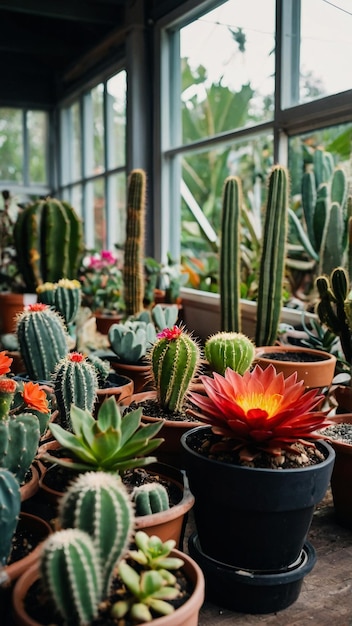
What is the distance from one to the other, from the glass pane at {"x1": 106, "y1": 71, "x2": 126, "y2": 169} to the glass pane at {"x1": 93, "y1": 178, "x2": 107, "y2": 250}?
471 millimetres

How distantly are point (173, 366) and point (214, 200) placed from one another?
495cm

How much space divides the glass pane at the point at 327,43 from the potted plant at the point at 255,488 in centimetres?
228

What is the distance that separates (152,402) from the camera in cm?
181

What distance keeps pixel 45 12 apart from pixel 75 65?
1367mm

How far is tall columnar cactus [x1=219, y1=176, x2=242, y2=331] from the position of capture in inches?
118

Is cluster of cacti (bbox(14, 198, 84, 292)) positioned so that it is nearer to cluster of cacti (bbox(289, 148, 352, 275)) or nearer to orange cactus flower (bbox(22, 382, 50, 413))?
cluster of cacti (bbox(289, 148, 352, 275))

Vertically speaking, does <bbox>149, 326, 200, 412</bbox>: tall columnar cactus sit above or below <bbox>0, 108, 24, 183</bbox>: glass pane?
below

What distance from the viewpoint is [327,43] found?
3289 mm

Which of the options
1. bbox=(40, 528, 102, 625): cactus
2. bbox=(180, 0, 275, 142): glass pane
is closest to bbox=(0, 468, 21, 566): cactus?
bbox=(40, 528, 102, 625): cactus

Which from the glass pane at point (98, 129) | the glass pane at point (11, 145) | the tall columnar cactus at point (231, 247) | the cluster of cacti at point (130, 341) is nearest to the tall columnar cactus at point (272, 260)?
the tall columnar cactus at point (231, 247)

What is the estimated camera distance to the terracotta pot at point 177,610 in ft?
3.05

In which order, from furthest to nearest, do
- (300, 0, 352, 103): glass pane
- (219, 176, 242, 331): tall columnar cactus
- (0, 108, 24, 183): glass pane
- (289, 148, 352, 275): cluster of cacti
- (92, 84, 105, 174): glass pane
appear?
(0, 108, 24, 183): glass pane
(92, 84, 105, 174): glass pane
(300, 0, 352, 103): glass pane
(219, 176, 242, 331): tall columnar cactus
(289, 148, 352, 275): cluster of cacti

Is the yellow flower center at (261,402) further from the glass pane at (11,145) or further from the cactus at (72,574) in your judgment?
the glass pane at (11,145)

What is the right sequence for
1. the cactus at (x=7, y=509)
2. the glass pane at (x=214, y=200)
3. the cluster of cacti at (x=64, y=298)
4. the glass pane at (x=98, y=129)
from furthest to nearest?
1. the glass pane at (x=98, y=129)
2. the glass pane at (x=214, y=200)
3. the cluster of cacti at (x=64, y=298)
4. the cactus at (x=7, y=509)
